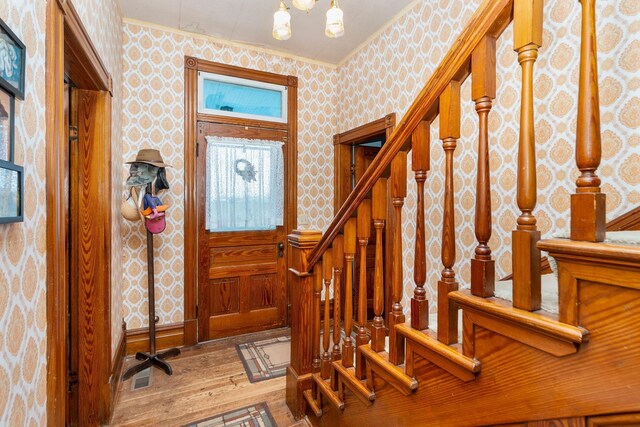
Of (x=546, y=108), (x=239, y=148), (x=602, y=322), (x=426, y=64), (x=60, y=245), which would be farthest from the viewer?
(x=239, y=148)

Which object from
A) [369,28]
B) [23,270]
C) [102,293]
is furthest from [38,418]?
[369,28]

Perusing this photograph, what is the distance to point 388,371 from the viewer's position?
1.17 meters

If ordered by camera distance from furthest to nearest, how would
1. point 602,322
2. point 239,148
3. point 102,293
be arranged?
point 239,148 → point 102,293 → point 602,322

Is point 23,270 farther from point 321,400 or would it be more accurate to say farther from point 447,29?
point 447,29

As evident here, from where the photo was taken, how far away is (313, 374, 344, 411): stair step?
1534 millimetres

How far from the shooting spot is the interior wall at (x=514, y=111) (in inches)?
55.1

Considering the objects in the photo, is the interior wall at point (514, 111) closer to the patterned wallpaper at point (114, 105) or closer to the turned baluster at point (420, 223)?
the turned baluster at point (420, 223)

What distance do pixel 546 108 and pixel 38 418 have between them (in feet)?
8.13

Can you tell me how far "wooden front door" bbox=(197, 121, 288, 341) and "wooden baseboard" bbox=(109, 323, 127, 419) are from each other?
64 centimetres

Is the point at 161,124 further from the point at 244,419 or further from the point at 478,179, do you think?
the point at 478,179

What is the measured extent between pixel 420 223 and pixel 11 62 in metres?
1.23

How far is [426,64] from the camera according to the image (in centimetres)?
240

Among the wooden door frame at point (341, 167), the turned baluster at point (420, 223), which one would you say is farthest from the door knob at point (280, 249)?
the turned baluster at point (420, 223)

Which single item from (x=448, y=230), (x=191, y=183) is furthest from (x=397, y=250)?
(x=191, y=183)
